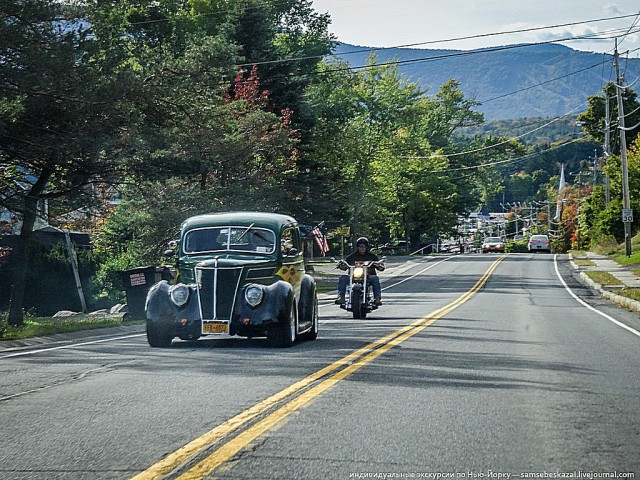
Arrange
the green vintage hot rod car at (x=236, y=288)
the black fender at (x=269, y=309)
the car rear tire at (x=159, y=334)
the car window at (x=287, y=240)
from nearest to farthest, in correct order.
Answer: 1. the black fender at (x=269, y=309)
2. the green vintage hot rod car at (x=236, y=288)
3. the car rear tire at (x=159, y=334)
4. the car window at (x=287, y=240)

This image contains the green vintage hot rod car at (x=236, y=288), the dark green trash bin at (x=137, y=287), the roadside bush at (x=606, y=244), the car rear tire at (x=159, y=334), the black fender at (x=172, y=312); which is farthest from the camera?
the roadside bush at (x=606, y=244)

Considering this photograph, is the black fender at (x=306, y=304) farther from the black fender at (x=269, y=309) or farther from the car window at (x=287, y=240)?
the black fender at (x=269, y=309)

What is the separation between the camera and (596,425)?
8.36m

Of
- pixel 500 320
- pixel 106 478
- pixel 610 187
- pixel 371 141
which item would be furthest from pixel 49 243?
pixel 106 478

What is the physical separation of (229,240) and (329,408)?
7552mm

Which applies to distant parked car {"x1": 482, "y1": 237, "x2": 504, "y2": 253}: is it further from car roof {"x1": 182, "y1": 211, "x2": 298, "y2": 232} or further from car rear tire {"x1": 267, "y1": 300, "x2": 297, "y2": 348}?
car rear tire {"x1": 267, "y1": 300, "x2": 297, "y2": 348}

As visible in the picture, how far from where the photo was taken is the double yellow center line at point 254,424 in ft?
22.0

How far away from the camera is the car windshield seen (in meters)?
16.1

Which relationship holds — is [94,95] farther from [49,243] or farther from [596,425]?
[49,243]

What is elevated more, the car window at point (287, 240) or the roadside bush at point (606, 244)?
the car window at point (287, 240)

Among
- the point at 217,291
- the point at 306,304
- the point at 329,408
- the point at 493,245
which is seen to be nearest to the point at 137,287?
the point at 306,304

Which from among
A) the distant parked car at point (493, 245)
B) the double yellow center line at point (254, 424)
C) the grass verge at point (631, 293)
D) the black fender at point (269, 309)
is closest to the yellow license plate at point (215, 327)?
the black fender at point (269, 309)

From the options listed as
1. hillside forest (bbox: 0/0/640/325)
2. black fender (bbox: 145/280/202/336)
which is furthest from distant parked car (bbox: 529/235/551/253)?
black fender (bbox: 145/280/202/336)

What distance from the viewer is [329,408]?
9016mm
